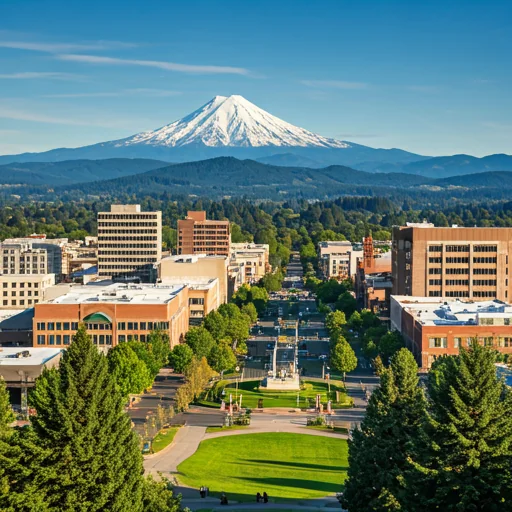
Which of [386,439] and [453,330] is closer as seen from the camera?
[386,439]

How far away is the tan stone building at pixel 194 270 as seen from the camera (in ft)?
503

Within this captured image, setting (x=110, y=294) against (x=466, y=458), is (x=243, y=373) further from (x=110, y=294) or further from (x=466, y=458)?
(x=466, y=458)

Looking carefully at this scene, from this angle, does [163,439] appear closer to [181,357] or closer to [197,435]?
[197,435]

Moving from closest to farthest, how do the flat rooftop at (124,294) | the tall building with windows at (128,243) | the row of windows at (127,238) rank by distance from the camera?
the flat rooftop at (124,294) < the tall building with windows at (128,243) < the row of windows at (127,238)

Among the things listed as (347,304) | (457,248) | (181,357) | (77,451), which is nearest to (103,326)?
(181,357)

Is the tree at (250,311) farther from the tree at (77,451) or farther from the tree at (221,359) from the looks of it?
the tree at (77,451)

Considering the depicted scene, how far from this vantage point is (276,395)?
9938cm

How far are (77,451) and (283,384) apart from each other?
56961 mm

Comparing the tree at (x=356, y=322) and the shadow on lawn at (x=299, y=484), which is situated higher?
the tree at (x=356, y=322)

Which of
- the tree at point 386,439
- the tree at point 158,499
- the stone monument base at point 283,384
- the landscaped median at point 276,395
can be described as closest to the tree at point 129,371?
the landscaped median at point 276,395

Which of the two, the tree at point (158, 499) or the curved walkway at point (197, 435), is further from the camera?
the curved walkway at point (197, 435)

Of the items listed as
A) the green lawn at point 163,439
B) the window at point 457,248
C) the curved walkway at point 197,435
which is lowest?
the curved walkway at point 197,435

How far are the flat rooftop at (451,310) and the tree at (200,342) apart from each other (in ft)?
72.7

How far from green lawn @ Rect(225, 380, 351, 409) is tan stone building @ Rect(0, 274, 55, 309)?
5709 centimetres
